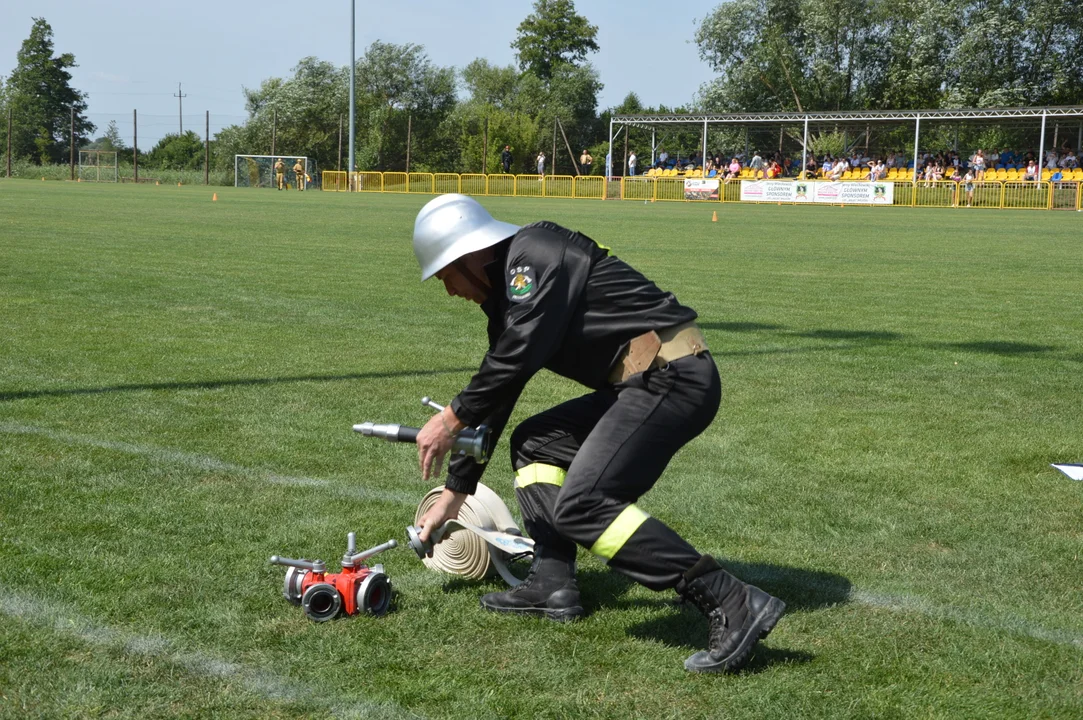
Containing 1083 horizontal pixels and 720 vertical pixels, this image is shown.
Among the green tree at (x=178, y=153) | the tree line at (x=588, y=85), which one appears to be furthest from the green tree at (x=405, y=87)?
the green tree at (x=178, y=153)

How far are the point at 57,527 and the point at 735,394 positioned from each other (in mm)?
4907

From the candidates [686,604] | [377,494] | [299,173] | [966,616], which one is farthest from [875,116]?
[686,604]

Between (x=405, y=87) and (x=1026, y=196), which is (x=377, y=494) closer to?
(x=1026, y=196)

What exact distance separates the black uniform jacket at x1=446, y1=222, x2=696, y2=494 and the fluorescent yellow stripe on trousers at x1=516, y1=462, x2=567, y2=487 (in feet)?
1.53

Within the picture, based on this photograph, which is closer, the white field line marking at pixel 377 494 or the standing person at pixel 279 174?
the white field line marking at pixel 377 494

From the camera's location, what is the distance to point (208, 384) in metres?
8.13

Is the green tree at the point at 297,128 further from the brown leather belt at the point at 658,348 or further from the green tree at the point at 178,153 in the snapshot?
the brown leather belt at the point at 658,348

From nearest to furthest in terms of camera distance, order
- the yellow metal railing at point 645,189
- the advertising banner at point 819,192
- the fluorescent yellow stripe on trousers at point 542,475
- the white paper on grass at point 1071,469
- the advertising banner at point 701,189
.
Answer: the fluorescent yellow stripe on trousers at point 542,475 → the white paper on grass at point 1071,469 → the yellow metal railing at point 645,189 → the advertising banner at point 819,192 → the advertising banner at point 701,189

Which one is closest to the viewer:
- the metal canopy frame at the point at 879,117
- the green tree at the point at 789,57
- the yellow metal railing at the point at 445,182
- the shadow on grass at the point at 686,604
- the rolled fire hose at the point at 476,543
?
the shadow on grass at the point at 686,604

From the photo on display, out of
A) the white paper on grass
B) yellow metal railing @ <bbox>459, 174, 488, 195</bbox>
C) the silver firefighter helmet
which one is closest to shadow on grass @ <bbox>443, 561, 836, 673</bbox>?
the silver firefighter helmet

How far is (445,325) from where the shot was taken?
1127 centimetres

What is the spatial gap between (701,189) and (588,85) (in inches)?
2155

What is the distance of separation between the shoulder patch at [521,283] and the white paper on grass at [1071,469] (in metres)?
3.98

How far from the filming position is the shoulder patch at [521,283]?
348cm
